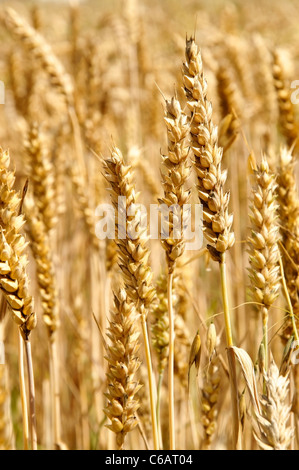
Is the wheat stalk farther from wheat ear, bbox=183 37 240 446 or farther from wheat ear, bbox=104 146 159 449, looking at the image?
wheat ear, bbox=183 37 240 446

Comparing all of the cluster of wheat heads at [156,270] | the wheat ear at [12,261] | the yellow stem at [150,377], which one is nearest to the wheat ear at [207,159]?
the cluster of wheat heads at [156,270]

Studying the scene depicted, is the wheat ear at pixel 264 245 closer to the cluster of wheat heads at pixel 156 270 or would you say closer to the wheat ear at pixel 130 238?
the cluster of wheat heads at pixel 156 270

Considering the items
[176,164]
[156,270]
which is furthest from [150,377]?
[156,270]

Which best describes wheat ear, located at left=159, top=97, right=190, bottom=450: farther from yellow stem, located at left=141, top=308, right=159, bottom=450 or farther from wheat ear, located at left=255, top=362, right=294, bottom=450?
wheat ear, located at left=255, top=362, right=294, bottom=450

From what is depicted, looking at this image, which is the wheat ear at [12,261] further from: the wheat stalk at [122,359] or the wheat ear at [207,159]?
the wheat ear at [207,159]

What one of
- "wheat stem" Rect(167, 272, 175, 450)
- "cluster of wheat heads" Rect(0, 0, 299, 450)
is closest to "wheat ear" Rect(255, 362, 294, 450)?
"cluster of wheat heads" Rect(0, 0, 299, 450)

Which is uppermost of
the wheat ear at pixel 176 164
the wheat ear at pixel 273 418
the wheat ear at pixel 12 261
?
the wheat ear at pixel 176 164

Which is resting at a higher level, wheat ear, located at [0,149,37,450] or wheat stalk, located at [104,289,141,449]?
wheat ear, located at [0,149,37,450]

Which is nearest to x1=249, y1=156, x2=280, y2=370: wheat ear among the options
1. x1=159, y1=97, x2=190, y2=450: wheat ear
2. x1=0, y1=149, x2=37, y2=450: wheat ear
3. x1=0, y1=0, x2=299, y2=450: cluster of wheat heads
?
x1=0, y1=0, x2=299, y2=450: cluster of wheat heads

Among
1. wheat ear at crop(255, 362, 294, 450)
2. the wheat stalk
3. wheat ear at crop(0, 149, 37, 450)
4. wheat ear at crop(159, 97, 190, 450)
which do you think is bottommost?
wheat ear at crop(255, 362, 294, 450)

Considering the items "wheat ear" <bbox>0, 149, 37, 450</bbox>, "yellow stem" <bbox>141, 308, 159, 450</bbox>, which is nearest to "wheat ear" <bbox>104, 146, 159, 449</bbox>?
"yellow stem" <bbox>141, 308, 159, 450</bbox>

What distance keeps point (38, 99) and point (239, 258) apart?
1552mm

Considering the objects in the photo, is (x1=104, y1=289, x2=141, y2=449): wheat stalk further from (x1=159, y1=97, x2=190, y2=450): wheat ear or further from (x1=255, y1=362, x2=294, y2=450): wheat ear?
(x1=255, y1=362, x2=294, y2=450): wheat ear

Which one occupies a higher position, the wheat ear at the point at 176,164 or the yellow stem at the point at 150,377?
the wheat ear at the point at 176,164
